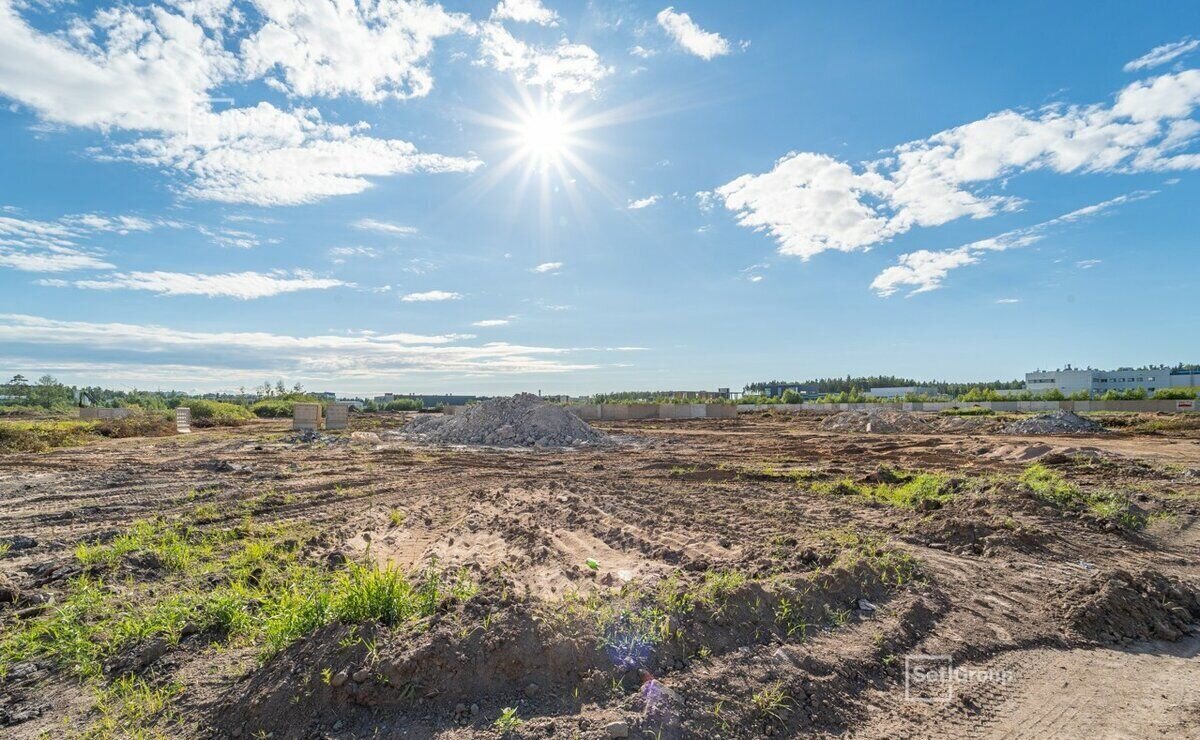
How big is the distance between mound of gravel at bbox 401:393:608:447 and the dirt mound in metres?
20.0

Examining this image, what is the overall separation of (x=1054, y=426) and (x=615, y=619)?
33.7m

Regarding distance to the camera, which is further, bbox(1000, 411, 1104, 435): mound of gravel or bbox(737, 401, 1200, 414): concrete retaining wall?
bbox(737, 401, 1200, 414): concrete retaining wall

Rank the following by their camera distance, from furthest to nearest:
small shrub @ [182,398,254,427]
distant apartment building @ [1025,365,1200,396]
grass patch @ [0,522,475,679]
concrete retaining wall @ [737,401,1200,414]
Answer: distant apartment building @ [1025,365,1200,396], concrete retaining wall @ [737,401,1200,414], small shrub @ [182,398,254,427], grass patch @ [0,522,475,679]

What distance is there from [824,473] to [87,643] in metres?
14.0

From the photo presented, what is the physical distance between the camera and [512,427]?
2669 cm

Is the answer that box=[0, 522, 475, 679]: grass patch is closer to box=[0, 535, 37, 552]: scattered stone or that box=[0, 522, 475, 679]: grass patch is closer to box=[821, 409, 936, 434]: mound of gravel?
box=[0, 535, 37, 552]: scattered stone

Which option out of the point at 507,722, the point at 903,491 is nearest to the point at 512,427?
the point at 903,491

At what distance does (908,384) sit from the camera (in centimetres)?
12106

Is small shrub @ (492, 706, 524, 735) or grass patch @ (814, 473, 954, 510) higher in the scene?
small shrub @ (492, 706, 524, 735)

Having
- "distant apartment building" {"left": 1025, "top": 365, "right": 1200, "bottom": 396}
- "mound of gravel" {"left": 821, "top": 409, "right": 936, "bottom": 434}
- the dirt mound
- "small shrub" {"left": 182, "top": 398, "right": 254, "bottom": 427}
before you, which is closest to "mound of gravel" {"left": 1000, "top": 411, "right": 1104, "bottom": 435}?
"mound of gravel" {"left": 821, "top": 409, "right": 936, "bottom": 434}

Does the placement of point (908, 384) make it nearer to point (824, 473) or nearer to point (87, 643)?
point (824, 473)

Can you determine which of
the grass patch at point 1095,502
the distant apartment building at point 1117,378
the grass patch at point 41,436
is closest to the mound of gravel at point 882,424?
the grass patch at point 1095,502

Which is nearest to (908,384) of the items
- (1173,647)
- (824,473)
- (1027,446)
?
(1027,446)

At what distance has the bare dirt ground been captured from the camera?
10.9ft
